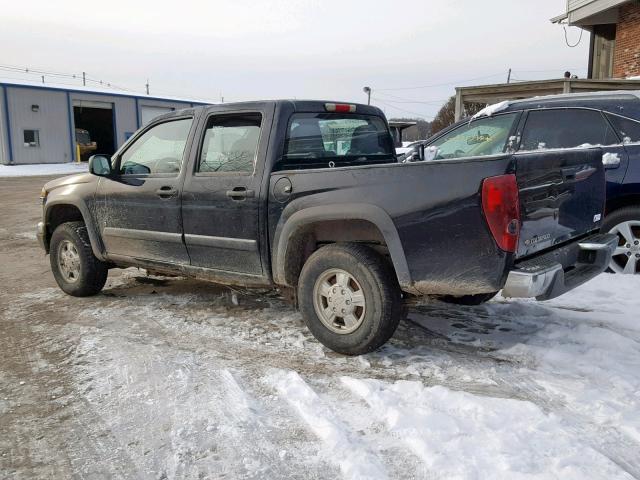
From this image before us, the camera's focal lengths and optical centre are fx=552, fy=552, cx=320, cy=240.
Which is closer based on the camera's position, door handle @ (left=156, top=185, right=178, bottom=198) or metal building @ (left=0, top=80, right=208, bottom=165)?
door handle @ (left=156, top=185, right=178, bottom=198)

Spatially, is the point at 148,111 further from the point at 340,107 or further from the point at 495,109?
the point at 340,107

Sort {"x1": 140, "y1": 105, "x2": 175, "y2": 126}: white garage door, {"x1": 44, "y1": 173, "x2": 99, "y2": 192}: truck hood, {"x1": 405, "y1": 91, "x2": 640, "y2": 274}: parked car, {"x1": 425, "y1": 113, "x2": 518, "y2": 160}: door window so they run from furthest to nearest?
{"x1": 140, "y1": 105, "x2": 175, "y2": 126}: white garage door → {"x1": 425, "y1": 113, "x2": 518, "y2": 160}: door window → {"x1": 44, "y1": 173, "x2": 99, "y2": 192}: truck hood → {"x1": 405, "y1": 91, "x2": 640, "y2": 274}: parked car

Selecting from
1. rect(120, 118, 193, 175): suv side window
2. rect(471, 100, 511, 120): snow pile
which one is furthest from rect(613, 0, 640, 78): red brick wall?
rect(120, 118, 193, 175): suv side window

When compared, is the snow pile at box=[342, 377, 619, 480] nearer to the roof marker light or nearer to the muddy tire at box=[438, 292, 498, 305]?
the muddy tire at box=[438, 292, 498, 305]

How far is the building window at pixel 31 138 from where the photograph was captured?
34594 mm

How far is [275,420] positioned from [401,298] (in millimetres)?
1250

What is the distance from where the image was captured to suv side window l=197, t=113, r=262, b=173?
14.3 ft

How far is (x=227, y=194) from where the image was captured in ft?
14.2

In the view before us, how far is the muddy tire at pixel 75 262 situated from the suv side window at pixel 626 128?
5.30 m

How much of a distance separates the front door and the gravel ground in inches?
24.5

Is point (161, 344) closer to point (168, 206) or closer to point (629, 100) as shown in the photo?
point (168, 206)

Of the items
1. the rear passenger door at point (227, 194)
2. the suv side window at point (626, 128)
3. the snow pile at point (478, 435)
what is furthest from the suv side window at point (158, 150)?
the suv side window at point (626, 128)

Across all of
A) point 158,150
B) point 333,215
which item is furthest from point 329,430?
point 158,150

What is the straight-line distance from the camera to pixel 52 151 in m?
36.2
